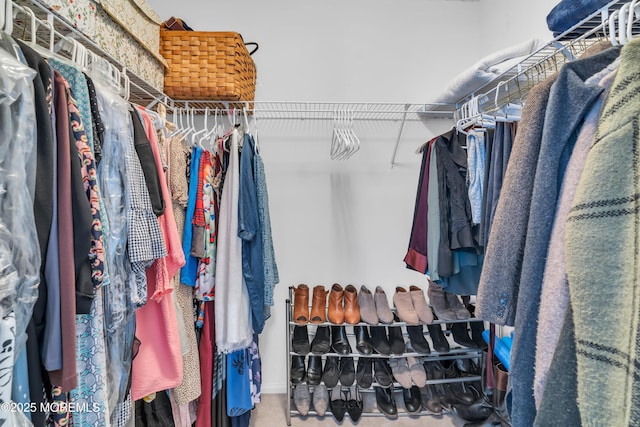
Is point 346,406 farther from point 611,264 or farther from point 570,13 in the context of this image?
point 570,13

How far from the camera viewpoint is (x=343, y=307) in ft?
5.32

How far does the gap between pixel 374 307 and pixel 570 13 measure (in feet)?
4.68

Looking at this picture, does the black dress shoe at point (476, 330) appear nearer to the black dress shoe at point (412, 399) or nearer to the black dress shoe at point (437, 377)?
the black dress shoe at point (437, 377)

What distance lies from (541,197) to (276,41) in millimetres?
1780

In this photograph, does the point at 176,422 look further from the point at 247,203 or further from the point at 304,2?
the point at 304,2

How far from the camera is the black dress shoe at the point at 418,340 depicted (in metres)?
1.57

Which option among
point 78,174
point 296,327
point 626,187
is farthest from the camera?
point 296,327

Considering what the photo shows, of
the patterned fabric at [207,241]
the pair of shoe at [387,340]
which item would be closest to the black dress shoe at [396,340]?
the pair of shoe at [387,340]

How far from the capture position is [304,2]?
5.82ft

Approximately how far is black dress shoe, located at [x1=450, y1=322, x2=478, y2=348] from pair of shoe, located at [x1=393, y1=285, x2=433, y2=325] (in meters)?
0.19

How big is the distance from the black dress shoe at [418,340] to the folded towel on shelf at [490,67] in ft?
4.30

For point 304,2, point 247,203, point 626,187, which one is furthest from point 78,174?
point 304,2

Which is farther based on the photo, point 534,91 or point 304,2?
point 304,2

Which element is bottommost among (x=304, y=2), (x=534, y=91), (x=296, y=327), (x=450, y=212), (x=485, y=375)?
(x=485, y=375)
